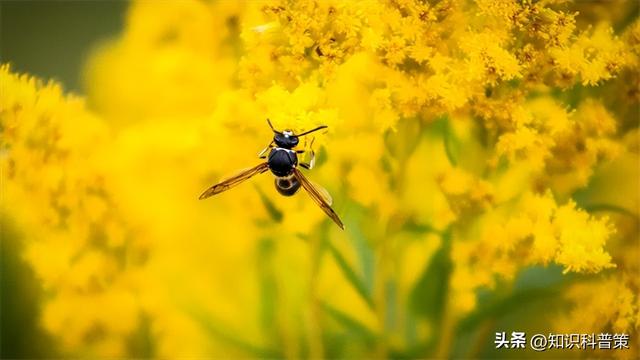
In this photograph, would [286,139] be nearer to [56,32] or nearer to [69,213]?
[69,213]

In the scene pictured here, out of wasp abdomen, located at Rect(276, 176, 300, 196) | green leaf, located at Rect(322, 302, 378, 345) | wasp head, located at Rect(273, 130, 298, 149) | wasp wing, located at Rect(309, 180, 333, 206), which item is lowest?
green leaf, located at Rect(322, 302, 378, 345)

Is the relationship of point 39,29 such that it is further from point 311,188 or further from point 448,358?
point 448,358

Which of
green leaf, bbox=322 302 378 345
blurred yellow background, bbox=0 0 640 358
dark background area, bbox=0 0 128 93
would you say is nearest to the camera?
blurred yellow background, bbox=0 0 640 358

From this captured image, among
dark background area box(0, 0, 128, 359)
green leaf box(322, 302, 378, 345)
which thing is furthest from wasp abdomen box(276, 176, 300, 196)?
dark background area box(0, 0, 128, 359)

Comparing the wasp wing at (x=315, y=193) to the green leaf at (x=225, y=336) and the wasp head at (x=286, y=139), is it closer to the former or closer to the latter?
the wasp head at (x=286, y=139)

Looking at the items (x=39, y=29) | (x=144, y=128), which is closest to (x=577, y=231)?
(x=144, y=128)

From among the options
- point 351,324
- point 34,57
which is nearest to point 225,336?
point 351,324

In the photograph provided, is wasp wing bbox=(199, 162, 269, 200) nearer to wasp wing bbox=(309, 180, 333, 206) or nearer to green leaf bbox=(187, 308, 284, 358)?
wasp wing bbox=(309, 180, 333, 206)
